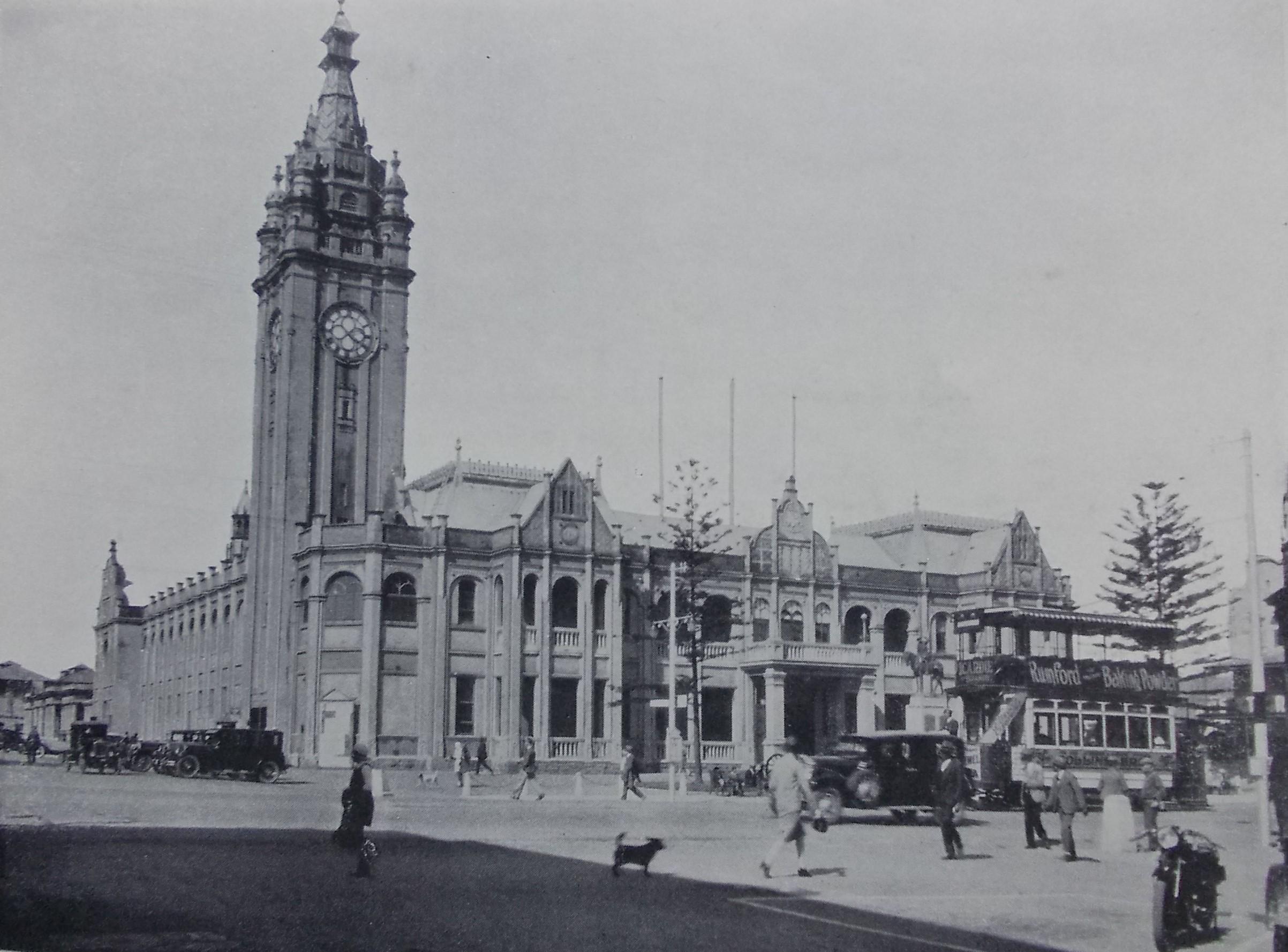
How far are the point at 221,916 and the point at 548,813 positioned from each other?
A: 638 inches

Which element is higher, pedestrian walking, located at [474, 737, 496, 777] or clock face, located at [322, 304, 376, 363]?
clock face, located at [322, 304, 376, 363]

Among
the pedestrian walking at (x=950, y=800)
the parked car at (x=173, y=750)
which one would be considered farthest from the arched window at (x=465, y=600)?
the pedestrian walking at (x=950, y=800)

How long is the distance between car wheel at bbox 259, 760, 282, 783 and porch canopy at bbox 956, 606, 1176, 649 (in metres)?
23.2

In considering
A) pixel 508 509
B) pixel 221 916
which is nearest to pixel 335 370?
pixel 508 509

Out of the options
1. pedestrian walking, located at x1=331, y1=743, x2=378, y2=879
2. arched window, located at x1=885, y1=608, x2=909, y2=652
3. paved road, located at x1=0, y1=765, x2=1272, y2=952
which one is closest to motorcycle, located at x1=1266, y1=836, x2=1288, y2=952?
paved road, located at x1=0, y1=765, x2=1272, y2=952

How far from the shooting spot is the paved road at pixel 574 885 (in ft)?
43.1

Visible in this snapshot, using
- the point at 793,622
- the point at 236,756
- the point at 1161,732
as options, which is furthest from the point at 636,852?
the point at 793,622

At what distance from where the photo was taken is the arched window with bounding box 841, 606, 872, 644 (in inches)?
2457

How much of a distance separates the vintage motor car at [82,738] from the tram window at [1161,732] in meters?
36.6

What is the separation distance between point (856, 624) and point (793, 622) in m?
3.93

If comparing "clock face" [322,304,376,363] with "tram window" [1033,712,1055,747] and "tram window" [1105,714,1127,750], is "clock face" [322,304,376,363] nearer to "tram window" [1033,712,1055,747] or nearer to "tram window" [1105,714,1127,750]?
"tram window" [1033,712,1055,747]

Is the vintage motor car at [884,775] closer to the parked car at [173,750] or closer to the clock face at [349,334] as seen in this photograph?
the parked car at [173,750]

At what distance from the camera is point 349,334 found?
6000 cm

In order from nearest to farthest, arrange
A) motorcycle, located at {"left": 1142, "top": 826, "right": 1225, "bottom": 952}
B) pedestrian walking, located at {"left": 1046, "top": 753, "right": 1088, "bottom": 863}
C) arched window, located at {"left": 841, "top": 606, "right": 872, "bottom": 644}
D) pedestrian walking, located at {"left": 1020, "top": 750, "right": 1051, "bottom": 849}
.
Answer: motorcycle, located at {"left": 1142, "top": 826, "right": 1225, "bottom": 952} < pedestrian walking, located at {"left": 1046, "top": 753, "right": 1088, "bottom": 863} < pedestrian walking, located at {"left": 1020, "top": 750, "right": 1051, "bottom": 849} < arched window, located at {"left": 841, "top": 606, "right": 872, "bottom": 644}
